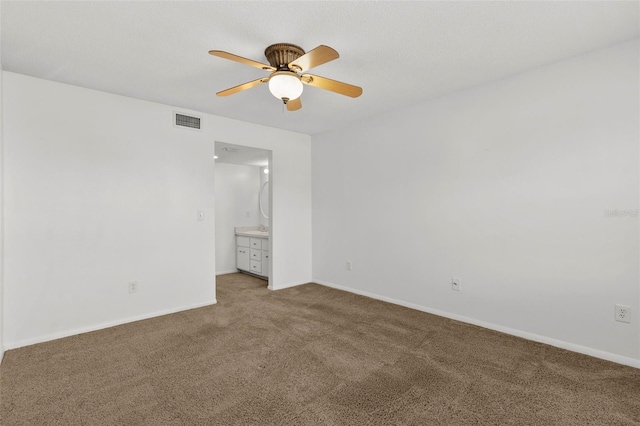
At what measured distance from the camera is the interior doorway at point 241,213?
17.8ft

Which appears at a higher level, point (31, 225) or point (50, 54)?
point (50, 54)

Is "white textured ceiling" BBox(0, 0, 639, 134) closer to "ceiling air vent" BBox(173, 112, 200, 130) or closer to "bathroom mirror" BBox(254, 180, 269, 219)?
"ceiling air vent" BBox(173, 112, 200, 130)

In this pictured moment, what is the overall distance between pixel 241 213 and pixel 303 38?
14.6ft

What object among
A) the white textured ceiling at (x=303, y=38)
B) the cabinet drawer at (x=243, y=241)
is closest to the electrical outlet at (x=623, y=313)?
the white textured ceiling at (x=303, y=38)

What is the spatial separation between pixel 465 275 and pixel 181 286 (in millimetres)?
3181

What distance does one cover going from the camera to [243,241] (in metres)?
5.83

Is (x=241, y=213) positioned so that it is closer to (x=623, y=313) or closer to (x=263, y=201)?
(x=263, y=201)

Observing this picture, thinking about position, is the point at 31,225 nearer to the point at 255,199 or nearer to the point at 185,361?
the point at 185,361

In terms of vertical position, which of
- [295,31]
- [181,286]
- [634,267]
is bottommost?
[181,286]

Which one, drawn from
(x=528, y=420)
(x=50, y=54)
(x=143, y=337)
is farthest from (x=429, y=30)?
(x=143, y=337)

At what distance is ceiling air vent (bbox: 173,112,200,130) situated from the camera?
3.61 meters

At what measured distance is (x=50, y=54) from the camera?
2.40m

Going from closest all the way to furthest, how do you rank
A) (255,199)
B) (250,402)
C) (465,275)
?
(250,402) → (465,275) → (255,199)

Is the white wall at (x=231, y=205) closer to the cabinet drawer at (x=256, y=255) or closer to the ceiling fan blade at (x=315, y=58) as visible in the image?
the cabinet drawer at (x=256, y=255)
